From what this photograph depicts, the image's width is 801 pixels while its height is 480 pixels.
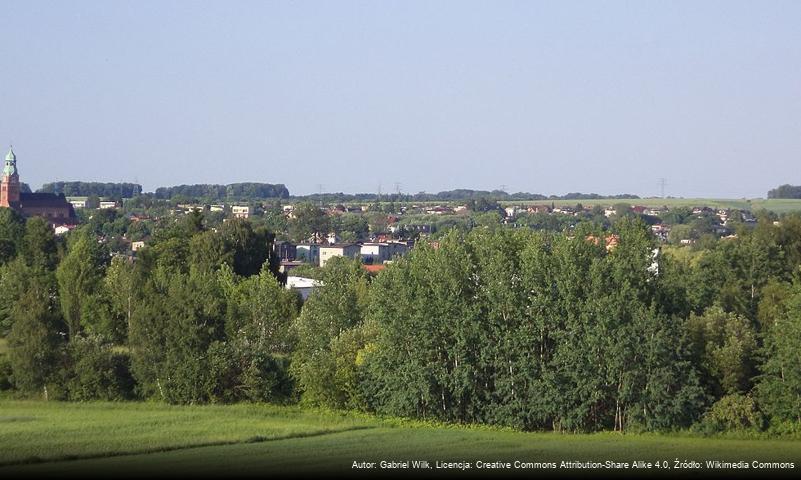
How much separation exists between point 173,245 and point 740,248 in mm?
33411

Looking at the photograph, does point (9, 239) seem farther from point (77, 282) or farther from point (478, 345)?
point (478, 345)

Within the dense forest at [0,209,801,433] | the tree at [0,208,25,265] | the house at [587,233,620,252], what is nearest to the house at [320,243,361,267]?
the tree at [0,208,25,265]

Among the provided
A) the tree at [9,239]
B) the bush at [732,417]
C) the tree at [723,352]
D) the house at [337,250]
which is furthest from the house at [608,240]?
the house at [337,250]

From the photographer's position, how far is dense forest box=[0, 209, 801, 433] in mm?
45000

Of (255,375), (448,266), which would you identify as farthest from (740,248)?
(255,375)

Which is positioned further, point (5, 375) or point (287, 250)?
point (287, 250)

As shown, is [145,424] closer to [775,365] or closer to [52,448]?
[52,448]

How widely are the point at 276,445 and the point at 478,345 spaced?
453 inches

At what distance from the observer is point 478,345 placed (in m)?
48.0

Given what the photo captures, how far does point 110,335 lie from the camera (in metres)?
61.1

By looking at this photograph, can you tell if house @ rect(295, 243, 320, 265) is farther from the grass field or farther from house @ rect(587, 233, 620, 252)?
the grass field

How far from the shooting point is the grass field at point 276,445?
34.1 metres

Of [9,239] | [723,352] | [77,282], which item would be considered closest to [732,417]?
[723,352]

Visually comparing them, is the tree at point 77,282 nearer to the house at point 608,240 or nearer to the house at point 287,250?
the house at point 608,240
